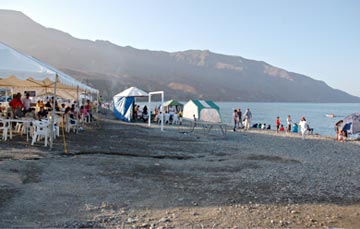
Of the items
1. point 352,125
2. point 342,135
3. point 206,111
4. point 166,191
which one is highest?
point 206,111

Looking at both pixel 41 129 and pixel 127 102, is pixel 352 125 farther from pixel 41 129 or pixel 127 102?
pixel 41 129

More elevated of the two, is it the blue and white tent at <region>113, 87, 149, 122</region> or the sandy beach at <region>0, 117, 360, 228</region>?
the blue and white tent at <region>113, 87, 149, 122</region>

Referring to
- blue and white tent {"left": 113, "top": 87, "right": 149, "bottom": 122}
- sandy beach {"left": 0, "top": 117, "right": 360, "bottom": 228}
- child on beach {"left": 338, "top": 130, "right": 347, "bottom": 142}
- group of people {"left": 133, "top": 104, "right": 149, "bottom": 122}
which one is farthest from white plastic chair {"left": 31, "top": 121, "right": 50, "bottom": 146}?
group of people {"left": 133, "top": 104, "right": 149, "bottom": 122}

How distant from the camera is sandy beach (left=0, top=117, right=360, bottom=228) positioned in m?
5.70

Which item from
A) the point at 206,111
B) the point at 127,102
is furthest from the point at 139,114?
the point at 206,111

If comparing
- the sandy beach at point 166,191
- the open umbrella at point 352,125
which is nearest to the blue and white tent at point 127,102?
the open umbrella at point 352,125

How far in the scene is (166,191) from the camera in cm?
737

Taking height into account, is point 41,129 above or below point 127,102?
below

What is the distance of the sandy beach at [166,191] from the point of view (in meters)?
5.70

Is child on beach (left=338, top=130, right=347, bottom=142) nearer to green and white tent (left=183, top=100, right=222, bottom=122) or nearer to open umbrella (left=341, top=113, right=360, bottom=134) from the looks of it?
open umbrella (left=341, top=113, right=360, bottom=134)

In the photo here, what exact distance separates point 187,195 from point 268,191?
69.7 inches

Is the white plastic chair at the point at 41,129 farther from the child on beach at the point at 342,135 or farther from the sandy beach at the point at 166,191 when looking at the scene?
the child on beach at the point at 342,135

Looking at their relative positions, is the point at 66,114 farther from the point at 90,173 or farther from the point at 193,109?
the point at 193,109

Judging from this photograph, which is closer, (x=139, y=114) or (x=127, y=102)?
(x=127, y=102)
